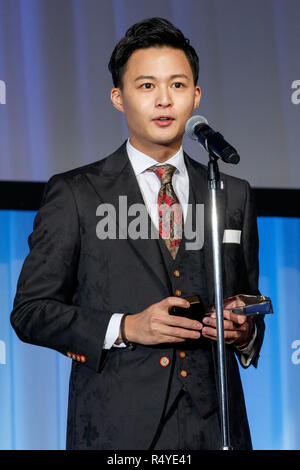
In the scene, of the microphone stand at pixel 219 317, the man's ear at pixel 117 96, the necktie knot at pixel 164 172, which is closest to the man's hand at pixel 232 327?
the microphone stand at pixel 219 317

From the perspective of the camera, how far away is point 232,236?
190 centimetres

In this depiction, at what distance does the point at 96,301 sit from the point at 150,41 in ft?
2.43

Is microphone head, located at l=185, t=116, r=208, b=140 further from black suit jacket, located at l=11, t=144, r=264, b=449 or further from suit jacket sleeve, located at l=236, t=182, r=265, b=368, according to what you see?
suit jacket sleeve, located at l=236, t=182, r=265, b=368

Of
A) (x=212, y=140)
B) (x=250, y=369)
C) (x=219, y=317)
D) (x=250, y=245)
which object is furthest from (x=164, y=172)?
(x=250, y=369)

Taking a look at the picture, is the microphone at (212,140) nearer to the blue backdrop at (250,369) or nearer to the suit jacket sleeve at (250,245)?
the suit jacket sleeve at (250,245)

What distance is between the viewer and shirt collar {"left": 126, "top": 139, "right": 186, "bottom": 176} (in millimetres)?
1946

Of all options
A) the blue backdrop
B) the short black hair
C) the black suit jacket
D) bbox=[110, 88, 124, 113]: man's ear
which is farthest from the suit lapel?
the blue backdrop

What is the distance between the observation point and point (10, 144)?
2945 millimetres

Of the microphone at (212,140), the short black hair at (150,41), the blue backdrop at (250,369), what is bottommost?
the blue backdrop at (250,369)

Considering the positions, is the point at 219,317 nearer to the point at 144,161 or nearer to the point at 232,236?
the point at 232,236

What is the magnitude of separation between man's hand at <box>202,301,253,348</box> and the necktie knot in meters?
0.44

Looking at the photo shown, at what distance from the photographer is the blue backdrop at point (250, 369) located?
3070 mm

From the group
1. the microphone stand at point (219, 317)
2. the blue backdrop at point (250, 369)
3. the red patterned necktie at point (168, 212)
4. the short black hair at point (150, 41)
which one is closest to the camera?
the microphone stand at point (219, 317)

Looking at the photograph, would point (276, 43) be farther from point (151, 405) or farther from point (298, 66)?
point (151, 405)
